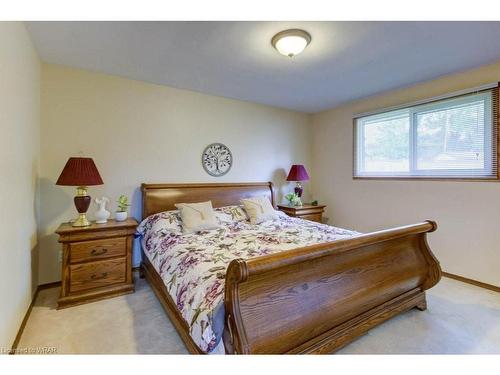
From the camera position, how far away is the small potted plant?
275cm

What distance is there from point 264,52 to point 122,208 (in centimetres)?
225

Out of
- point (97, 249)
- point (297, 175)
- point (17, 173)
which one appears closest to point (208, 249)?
point (97, 249)

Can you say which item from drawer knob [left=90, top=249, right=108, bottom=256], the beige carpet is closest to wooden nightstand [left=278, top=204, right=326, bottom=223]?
the beige carpet

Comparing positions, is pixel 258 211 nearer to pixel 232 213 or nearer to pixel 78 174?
pixel 232 213

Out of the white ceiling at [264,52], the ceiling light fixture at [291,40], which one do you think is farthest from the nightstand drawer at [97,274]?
the ceiling light fixture at [291,40]

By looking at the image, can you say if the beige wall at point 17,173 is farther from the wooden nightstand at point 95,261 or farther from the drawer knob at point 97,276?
the drawer knob at point 97,276

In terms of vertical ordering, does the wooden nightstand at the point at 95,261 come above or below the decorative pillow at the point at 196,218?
below

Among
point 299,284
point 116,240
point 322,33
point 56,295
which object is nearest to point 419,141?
point 322,33

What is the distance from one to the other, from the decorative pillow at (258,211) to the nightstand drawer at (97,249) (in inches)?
57.3

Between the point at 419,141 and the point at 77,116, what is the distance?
13.5 ft

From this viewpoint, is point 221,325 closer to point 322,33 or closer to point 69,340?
point 69,340

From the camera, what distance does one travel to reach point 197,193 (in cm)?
337

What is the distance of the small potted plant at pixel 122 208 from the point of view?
2.75 m
